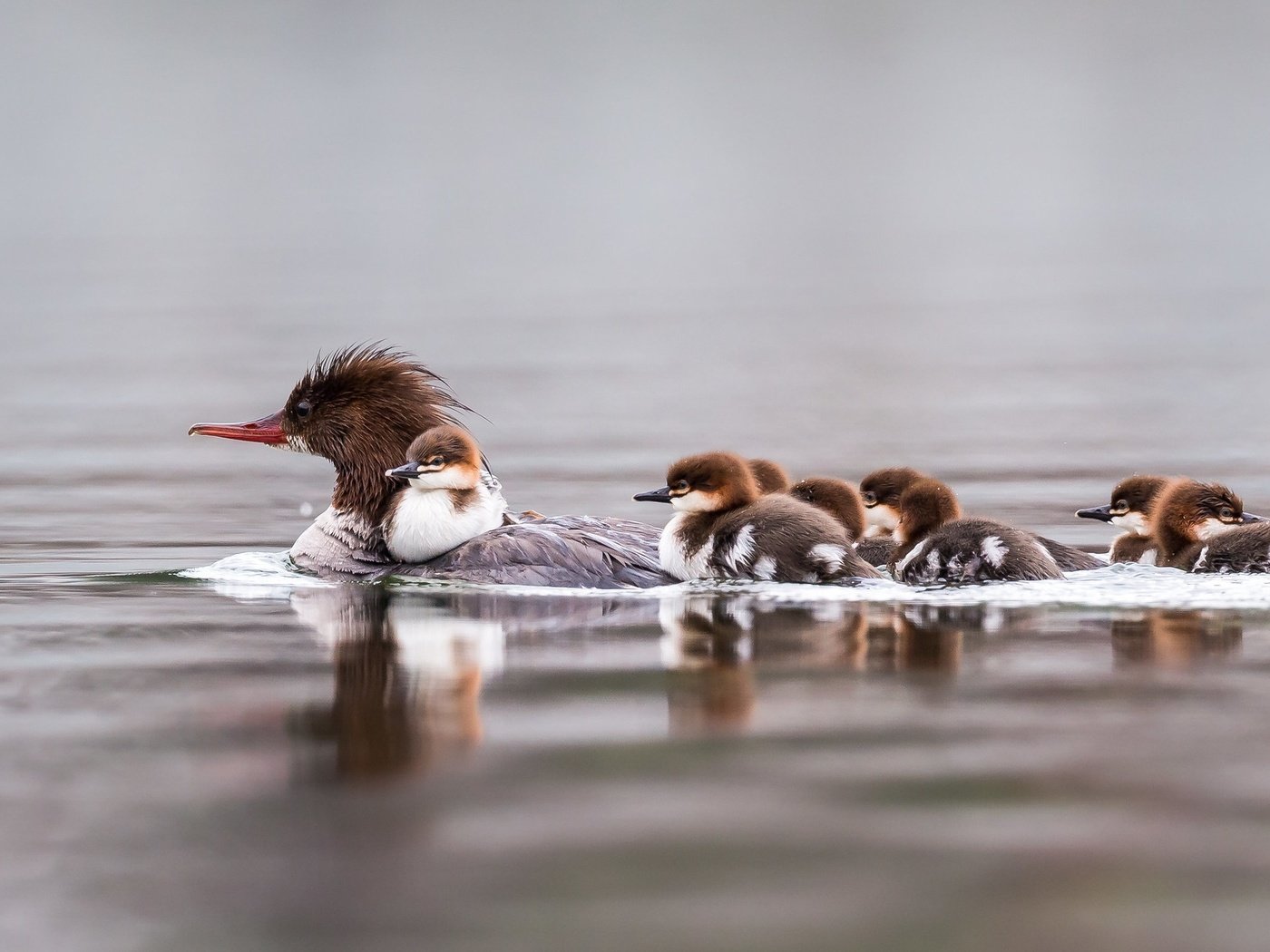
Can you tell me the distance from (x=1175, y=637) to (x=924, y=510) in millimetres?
1549

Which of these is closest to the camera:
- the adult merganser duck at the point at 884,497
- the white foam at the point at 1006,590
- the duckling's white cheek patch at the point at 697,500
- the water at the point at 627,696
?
the water at the point at 627,696

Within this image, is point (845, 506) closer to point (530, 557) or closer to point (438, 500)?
point (530, 557)

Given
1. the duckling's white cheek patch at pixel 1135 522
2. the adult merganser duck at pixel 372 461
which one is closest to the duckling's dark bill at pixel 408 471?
the adult merganser duck at pixel 372 461

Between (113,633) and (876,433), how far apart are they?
6807 millimetres

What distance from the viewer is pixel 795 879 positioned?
3.16 metres

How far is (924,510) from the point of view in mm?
6438

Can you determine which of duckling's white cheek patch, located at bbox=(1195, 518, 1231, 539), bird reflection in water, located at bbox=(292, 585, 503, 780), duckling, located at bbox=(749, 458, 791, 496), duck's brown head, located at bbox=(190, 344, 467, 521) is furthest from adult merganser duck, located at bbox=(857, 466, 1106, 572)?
bird reflection in water, located at bbox=(292, 585, 503, 780)

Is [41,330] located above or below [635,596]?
above

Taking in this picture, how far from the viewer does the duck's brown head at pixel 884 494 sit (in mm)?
6805

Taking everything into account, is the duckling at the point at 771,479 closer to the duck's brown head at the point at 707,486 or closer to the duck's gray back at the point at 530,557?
the duck's gray back at the point at 530,557

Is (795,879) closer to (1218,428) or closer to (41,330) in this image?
(1218,428)

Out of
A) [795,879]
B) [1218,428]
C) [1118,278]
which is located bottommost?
[795,879]

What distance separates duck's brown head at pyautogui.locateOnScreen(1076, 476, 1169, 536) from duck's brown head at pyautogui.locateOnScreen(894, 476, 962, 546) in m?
0.48

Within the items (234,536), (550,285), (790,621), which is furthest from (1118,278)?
(790,621)
